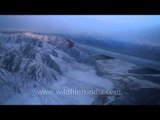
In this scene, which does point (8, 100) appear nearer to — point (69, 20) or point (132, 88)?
point (69, 20)
